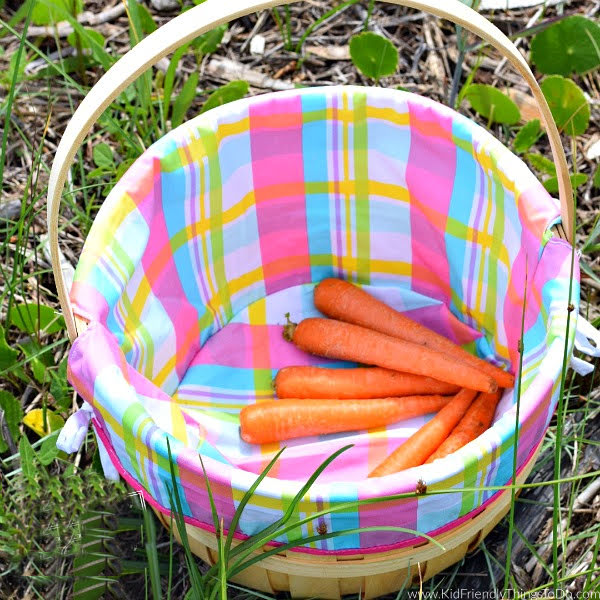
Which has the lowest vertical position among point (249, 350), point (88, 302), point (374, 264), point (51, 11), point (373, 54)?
point (249, 350)

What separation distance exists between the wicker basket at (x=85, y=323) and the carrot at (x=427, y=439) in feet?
0.49

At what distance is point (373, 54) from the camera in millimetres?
1636

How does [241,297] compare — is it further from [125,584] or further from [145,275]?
[125,584]

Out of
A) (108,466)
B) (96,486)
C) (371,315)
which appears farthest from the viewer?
(371,315)

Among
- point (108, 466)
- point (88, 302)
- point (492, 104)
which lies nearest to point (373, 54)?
point (492, 104)

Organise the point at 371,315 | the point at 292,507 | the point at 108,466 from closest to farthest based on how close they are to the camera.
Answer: the point at 292,507, the point at 108,466, the point at 371,315

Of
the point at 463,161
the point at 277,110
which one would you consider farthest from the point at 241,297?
the point at 463,161

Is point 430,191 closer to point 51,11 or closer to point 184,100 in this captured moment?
point 184,100

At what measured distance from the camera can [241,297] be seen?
1.58 meters

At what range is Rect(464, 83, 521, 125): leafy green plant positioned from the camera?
162cm

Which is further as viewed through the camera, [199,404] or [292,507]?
[199,404]

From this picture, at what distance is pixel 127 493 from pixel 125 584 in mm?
130

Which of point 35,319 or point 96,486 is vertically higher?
point 35,319

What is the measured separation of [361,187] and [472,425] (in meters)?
0.45
